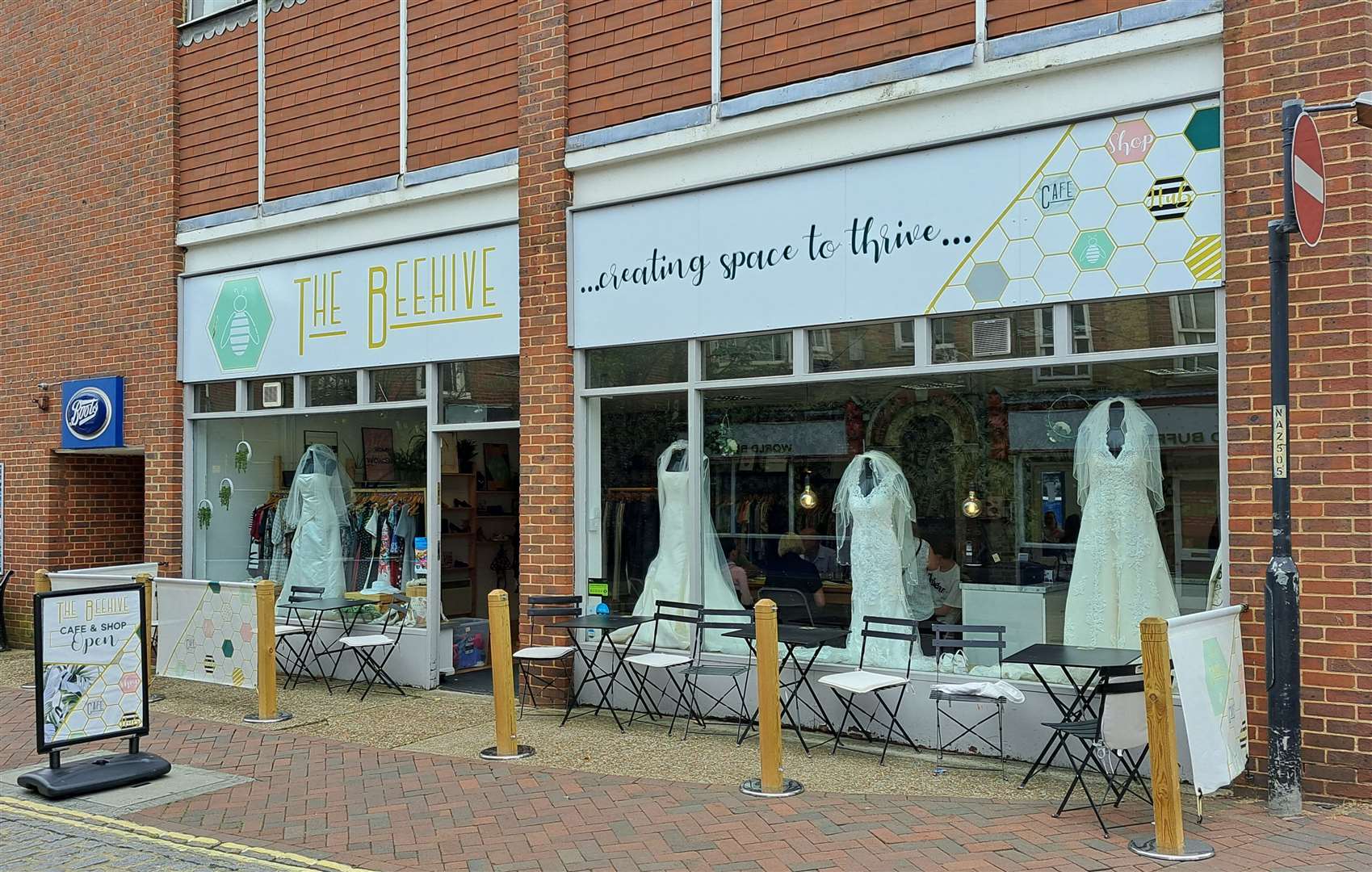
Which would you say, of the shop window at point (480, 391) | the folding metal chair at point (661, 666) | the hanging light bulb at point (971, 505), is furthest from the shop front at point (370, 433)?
the hanging light bulb at point (971, 505)

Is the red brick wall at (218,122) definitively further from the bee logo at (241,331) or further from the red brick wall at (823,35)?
the red brick wall at (823,35)

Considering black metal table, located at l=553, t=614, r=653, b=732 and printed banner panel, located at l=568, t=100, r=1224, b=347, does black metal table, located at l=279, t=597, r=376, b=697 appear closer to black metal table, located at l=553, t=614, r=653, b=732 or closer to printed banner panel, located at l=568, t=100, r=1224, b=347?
black metal table, located at l=553, t=614, r=653, b=732

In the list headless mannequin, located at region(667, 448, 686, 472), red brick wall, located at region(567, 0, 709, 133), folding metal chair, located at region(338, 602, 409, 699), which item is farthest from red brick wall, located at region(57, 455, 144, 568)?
headless mannequin, located at region(667, 448, 686, 472)

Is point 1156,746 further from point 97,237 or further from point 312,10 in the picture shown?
point 97,237

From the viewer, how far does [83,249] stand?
13.5m

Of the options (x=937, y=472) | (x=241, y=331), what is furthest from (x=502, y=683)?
(x=241, y=331)

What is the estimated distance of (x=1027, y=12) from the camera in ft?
24.2

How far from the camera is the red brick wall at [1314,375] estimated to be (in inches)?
245

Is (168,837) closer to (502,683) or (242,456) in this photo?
(502,683)

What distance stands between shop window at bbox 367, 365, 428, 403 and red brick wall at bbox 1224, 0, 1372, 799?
692 cm

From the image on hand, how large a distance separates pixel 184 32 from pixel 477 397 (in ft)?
19.8

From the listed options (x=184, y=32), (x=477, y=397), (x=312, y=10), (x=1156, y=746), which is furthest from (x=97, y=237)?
(x=1156, y=746)

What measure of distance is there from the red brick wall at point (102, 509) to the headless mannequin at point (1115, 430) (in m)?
11.9

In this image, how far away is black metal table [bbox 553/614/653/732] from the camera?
349 inches
